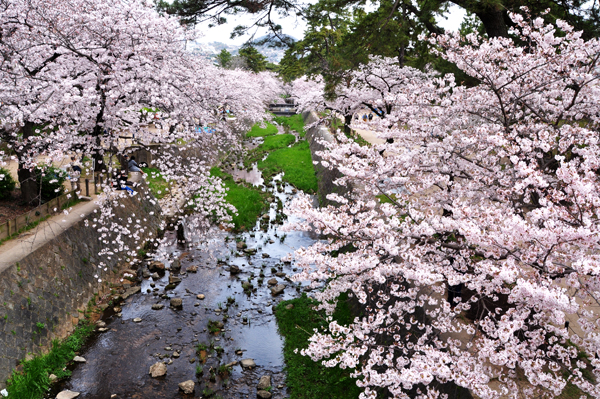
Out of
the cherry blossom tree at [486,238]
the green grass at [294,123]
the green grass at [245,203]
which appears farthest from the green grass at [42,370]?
the green grass at [294,123]

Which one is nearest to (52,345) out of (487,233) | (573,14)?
(487,233)

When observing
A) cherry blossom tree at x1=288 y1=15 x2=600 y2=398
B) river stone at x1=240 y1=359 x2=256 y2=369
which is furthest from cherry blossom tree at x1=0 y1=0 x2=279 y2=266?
river stone at x1=240 y1=359 x2=256 y2=369

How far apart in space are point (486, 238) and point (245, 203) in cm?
1386

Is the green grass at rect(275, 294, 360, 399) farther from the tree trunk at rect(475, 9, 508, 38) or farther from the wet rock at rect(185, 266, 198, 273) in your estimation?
the tree trunk at rect(475, 9, 508, 38)

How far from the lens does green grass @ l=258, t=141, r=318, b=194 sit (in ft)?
71.2

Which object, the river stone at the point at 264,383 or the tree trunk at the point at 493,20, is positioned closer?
the river stone at the point at 264,383

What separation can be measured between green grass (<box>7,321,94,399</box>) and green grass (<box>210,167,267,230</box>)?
7895 mm

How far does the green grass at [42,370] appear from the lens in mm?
6566

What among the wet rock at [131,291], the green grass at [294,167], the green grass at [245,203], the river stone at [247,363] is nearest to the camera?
the river stone at [247,363]

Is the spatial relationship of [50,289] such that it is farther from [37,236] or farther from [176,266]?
[176,266]

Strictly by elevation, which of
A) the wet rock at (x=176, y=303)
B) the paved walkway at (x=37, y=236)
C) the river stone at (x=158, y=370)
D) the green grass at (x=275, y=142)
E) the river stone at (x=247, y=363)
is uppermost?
the green grass at (x=275, y=142)

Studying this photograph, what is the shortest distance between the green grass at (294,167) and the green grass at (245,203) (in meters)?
3.01

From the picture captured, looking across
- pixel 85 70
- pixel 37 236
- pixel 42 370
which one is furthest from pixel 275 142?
pixel 42 370

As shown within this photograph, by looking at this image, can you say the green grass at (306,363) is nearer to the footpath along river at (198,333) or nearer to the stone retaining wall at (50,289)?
the footpath along river at (198,333)
